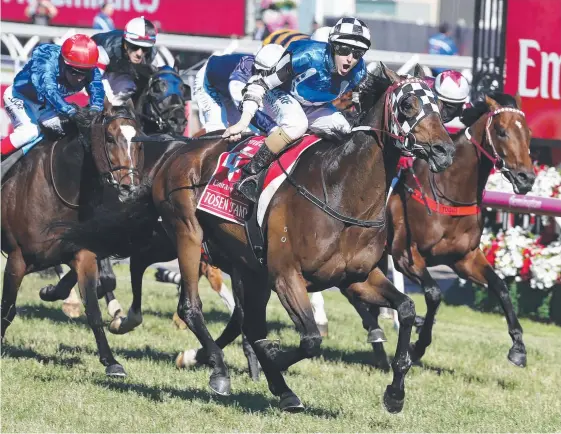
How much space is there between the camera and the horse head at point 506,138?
28.8 ft

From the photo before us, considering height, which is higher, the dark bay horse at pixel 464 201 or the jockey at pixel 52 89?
the jockey at pixel 52 89

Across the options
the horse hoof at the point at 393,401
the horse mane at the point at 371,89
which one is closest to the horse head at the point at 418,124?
the horse mane at the point at 371,89

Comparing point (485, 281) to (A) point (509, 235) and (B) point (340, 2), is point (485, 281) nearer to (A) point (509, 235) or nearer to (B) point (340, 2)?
(A) point (509, 235)

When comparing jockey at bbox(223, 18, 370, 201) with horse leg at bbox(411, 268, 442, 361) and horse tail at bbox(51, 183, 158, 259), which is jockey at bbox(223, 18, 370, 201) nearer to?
→ horse tail at bbox(51, 183, 158, 259)

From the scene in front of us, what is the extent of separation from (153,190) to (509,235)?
14.5ft

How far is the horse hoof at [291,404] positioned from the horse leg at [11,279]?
87.9 inches

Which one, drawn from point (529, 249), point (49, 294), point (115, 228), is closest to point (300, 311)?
point (115, 228)

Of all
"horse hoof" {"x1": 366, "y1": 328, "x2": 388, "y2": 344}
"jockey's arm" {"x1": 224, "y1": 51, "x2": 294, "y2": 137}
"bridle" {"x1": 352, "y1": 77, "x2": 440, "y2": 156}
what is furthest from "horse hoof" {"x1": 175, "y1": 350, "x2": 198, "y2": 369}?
"bridle" {"x1": 352, "y1": 77, "x2": 440, "y2": 156}

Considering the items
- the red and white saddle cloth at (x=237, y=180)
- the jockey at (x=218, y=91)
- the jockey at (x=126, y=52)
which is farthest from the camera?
the jockey at (x=126, y=52)

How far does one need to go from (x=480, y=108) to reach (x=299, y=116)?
2381 mm

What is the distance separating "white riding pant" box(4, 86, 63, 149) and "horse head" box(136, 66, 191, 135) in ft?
3.21

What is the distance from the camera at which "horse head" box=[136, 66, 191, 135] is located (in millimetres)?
9578

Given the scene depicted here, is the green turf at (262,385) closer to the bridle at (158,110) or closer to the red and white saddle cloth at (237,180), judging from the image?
the red and white saddle cloth at (237,180)

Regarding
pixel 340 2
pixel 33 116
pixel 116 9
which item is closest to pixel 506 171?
pixel 33 116
